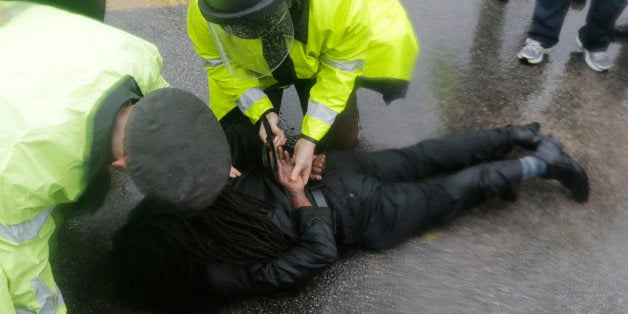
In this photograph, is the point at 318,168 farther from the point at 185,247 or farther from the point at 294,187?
the point at 185,247

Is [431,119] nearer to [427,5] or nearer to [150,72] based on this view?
[427,5]

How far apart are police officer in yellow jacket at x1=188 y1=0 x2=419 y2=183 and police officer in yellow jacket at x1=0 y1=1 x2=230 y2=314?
0.41 metres

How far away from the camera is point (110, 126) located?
1.56m

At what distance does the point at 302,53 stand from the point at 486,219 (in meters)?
1.21

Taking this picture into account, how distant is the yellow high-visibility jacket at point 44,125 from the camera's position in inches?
56.2

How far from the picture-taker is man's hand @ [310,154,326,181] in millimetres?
2361

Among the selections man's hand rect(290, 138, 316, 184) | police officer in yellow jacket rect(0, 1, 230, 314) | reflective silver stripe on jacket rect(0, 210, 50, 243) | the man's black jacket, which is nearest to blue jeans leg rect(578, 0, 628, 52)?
man's hand rect(290, 138, 316, 184)

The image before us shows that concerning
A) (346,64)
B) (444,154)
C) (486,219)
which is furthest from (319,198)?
(486,219)

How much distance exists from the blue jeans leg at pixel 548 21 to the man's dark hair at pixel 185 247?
220 cm

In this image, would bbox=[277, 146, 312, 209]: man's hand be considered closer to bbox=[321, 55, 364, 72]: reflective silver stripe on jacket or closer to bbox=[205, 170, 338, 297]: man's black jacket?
bbox=[205, 170, 338, 297]: man's black jacket

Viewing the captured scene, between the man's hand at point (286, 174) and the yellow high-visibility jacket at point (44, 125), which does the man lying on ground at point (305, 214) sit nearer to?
the man's hand at point (286, 174)

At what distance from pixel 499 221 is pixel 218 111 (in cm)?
148

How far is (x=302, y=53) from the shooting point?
7.14 feet

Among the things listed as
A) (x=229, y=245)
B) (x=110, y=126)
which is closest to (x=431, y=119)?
(x=229, y=245)
